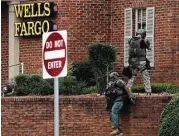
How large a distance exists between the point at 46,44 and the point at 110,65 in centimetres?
1053

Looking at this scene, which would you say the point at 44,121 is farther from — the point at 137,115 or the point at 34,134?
the point at 137,115

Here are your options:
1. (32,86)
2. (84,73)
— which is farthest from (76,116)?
(84,73)

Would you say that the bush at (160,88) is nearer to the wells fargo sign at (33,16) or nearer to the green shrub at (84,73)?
the green shrub at (84,73)

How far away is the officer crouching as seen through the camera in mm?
18422

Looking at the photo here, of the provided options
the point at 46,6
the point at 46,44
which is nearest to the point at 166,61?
the point at 46,6

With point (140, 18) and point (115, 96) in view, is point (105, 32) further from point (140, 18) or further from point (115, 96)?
point (115, 96)

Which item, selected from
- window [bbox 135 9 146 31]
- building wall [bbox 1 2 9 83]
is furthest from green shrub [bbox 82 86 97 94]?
building wall [bbox 1 2 9 83]

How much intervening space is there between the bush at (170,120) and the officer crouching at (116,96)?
1376 millimetres

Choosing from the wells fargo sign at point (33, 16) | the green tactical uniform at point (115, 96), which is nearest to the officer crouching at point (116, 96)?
the green tactical uniform at point (115, 96)

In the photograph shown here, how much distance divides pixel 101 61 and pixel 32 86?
7.38 feet

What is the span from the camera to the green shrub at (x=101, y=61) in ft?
67.8

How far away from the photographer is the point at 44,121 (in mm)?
20109

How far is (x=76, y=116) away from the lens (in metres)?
19.6

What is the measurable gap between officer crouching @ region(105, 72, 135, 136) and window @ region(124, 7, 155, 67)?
520cm
